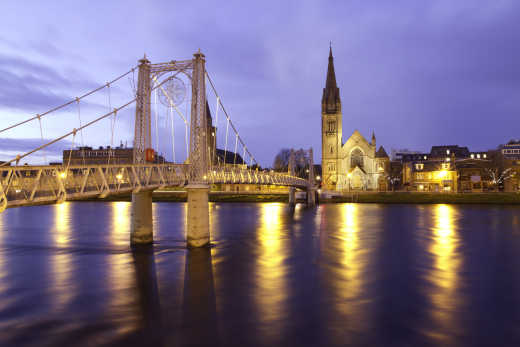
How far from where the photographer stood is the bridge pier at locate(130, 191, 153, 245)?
27.8 meters

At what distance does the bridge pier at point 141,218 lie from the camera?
→ 1094 inches

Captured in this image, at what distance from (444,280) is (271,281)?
1111cm

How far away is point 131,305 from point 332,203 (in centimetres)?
7254

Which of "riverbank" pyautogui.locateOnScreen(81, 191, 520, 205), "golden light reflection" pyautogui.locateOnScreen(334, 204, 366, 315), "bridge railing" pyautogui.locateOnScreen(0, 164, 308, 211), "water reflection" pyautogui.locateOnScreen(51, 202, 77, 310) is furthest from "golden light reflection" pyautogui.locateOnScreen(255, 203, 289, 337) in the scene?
"riverbank" pyautogui.locateOnScreen(81, 191, 520, 205)

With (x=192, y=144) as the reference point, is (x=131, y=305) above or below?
below

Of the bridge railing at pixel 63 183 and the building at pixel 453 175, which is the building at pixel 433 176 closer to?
the building at pixel 453 175

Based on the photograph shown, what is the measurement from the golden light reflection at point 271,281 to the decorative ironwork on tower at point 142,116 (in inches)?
492

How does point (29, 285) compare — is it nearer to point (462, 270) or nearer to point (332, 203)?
point (462, 270)

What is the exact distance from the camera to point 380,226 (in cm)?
4616

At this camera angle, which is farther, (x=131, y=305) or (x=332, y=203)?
(x=332, y=203)

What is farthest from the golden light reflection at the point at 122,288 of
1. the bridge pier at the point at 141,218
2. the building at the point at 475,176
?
the building at the point at 475,176

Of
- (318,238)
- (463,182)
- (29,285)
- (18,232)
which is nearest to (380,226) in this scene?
(318,238)

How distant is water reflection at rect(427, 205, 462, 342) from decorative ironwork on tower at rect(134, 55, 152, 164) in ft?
71.3

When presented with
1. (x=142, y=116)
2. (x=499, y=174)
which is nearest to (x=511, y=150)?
(x=499, y=174)
